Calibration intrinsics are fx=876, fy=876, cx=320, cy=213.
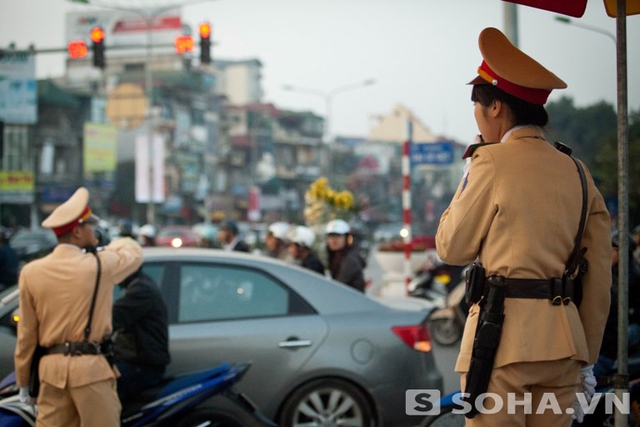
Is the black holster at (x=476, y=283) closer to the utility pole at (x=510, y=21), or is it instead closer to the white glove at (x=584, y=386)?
the white glove at (x=584, y=386)

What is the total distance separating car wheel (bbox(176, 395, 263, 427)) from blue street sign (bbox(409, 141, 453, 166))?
917 cm

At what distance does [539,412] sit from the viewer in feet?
9.11

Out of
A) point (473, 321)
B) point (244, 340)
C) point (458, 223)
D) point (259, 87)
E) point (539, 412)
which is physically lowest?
point (244, 340)

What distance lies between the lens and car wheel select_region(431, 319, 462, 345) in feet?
39.2

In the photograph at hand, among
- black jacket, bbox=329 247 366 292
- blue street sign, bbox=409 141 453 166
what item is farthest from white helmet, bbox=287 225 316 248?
blue street sign, bbox=409 141 453 166

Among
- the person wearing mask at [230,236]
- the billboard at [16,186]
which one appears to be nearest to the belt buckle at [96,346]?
the person wearing mask at [230,236]

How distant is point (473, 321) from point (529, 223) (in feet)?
1.19

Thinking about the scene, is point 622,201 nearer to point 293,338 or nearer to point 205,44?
point 293,338

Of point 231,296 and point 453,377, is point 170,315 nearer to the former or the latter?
point 231,296

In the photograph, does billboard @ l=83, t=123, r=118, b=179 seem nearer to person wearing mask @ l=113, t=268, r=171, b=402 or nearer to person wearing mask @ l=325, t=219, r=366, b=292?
person wearing mask @ l=325, t=219, r=366, b=292

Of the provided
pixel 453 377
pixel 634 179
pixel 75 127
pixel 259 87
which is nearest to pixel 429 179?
pixel 259 87

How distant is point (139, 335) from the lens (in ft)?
16.3

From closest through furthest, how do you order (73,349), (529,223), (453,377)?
(529,223), (73,349), (453,377)

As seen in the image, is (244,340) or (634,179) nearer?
(244,340)
